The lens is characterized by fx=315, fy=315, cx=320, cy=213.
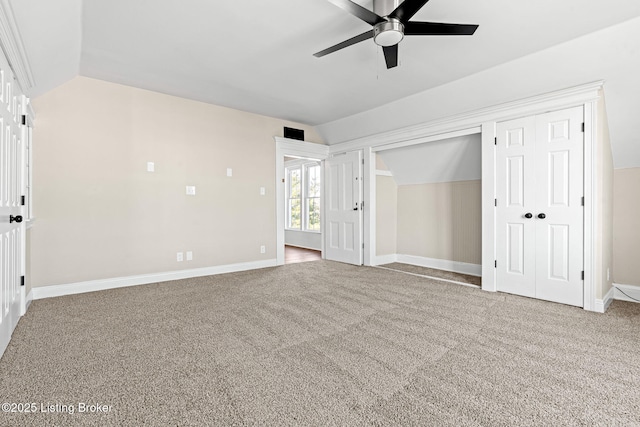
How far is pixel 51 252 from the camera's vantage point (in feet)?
11.7

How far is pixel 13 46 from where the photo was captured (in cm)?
224

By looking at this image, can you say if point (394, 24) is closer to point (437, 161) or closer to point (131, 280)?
point (437, 161)

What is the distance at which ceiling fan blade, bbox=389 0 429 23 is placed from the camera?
6.59 ft

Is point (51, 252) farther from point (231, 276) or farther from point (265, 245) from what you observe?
point (265, 245)

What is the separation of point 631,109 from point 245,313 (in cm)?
436

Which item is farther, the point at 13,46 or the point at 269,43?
the point at 269,43

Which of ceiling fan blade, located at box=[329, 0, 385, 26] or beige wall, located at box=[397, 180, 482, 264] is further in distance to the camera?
beige wall, located at box=[397, 180, 482, 264]

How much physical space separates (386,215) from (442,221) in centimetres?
100

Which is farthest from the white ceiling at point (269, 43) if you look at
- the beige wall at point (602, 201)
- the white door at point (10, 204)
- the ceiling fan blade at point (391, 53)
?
the beige wall at point (602, 201)

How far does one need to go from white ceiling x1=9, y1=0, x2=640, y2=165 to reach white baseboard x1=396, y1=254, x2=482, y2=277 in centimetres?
261

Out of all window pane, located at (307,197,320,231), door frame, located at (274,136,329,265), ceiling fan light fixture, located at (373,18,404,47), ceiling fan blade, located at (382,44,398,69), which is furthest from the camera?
window pane, located at (307,197,320,231)

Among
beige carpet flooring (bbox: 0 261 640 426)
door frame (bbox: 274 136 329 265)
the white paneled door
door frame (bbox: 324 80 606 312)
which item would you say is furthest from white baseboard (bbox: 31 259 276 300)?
the white paneled door

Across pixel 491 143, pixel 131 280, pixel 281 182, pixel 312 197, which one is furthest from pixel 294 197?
pixel 491 143

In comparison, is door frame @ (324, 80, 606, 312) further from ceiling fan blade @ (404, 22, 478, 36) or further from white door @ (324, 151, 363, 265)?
ceiling fan blade @ (404, 22, 478, 36)
